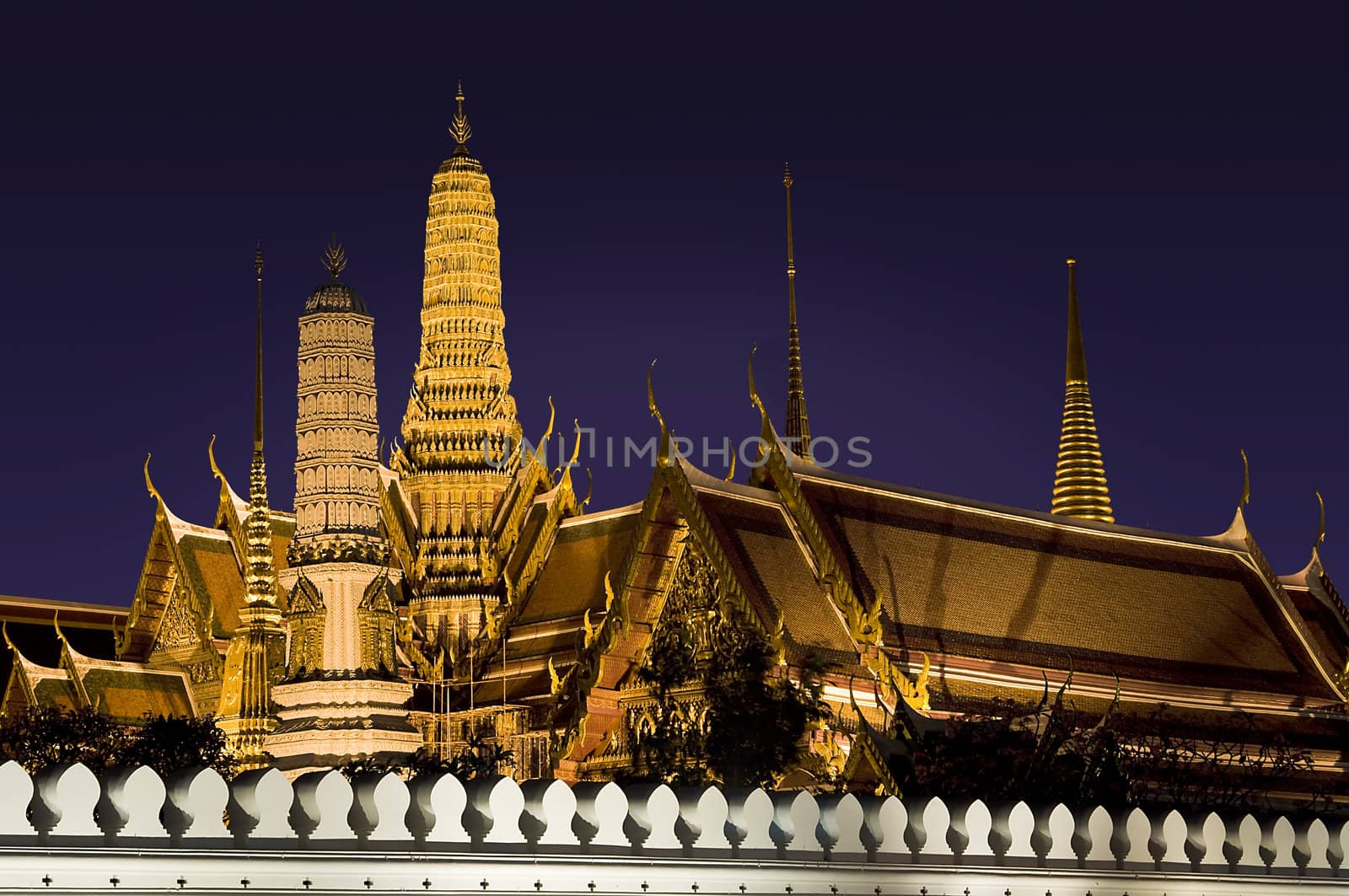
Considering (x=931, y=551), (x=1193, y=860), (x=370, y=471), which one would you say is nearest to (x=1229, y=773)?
(x=931, y=551)

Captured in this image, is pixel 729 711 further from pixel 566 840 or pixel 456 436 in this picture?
pixel 566 840

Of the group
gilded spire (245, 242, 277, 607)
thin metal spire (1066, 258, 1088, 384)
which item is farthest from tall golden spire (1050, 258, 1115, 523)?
gilded spire (245, 242, 277, 607)

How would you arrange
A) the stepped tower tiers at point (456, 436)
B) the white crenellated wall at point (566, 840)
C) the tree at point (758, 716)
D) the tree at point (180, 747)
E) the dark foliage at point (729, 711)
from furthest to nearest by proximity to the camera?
the stepped tower tiers at point (456, 436)
the dark foliage at point (729, 711)
the tree at point (758, 716)
the tree at point (180, 747)
the white crenellated wall at point (566, 840)

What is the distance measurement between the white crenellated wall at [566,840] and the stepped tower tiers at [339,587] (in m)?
15.3

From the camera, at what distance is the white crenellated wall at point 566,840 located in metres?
10.0

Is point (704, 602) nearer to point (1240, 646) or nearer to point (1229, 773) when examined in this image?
point (1229, 773)

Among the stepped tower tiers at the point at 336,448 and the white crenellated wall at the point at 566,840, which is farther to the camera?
the stepped tower tiers at the point at 336,448

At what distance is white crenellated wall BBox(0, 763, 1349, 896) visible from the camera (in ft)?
32.9

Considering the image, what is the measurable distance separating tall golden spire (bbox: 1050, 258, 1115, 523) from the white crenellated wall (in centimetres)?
2977

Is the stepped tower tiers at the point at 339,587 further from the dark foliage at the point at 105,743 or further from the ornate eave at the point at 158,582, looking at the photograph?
the ornate eave at the point at 158,582

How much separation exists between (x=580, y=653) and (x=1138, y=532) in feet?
29.7

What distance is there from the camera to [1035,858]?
13.4m

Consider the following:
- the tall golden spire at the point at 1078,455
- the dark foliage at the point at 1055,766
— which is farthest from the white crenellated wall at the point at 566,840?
the tall golden spire at the point at 1078,455

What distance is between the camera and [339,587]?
28.9 metres
